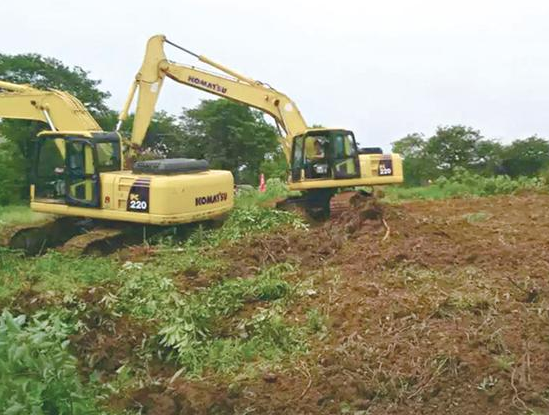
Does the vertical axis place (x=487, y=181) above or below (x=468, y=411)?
above

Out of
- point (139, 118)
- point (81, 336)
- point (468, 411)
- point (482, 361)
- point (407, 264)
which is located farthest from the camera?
point (139, 118)

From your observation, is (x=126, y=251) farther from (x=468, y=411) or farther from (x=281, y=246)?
(x=468, y=411)

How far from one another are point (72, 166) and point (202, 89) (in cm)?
404

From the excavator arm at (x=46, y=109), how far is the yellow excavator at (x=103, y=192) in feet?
3.95

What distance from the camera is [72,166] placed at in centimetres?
1110

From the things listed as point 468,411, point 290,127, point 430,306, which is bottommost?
point 468,411

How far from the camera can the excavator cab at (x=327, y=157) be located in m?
13.4

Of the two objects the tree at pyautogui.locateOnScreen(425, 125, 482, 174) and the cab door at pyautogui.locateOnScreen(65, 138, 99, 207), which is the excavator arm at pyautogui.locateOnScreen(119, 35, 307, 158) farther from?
the tree at pyautogui.locateOnScreen(425, 125, 482, 174)

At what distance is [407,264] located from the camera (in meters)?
Result: 7.59

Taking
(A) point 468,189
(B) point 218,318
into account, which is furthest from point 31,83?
(B) point 218,318

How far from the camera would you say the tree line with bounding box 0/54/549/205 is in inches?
1004

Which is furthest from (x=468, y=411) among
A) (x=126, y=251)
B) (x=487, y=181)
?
(x=487, y=181)

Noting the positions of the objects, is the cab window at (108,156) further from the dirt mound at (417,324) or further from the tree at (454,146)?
the tree at (454,146)

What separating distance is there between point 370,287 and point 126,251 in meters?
4.19
